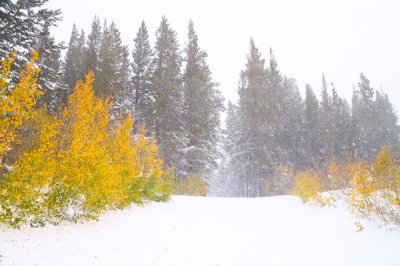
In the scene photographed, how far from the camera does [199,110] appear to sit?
3159cm

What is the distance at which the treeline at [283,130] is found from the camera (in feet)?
123

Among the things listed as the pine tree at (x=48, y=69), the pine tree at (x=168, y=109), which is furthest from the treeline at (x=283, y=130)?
the pine tree at (x=48, y=69)

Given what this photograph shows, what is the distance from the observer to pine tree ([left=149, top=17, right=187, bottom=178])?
93.1ft

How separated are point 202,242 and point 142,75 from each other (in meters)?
26.3

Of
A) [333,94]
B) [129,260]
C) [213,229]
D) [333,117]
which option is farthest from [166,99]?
[333,94]

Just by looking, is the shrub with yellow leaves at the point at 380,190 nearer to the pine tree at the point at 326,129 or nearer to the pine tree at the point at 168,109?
the pine tree at the point at 168,109

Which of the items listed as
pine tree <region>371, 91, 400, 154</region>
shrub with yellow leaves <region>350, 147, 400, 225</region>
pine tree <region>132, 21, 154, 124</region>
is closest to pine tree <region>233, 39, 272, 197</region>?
pine tree <region>132, 21, 154, 124</region>

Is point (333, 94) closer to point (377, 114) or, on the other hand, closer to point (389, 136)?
point (377, 114)

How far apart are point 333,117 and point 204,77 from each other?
22.4 metres

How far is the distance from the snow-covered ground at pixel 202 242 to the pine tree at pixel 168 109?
15.0 meters

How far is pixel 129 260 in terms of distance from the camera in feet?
23.9

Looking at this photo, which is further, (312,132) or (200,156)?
(312,132)

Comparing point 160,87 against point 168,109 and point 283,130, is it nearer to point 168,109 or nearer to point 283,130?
point 168,109

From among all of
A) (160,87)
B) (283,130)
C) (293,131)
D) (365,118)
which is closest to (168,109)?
(160,87)
